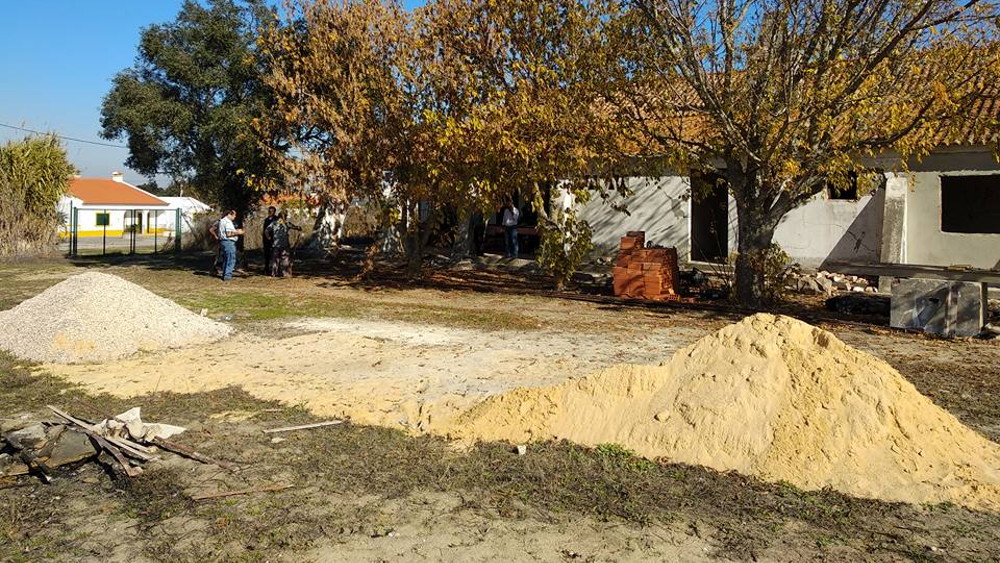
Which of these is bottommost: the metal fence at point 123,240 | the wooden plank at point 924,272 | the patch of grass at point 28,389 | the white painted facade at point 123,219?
the patch of grass at point 28,389

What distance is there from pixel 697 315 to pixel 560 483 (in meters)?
7.56

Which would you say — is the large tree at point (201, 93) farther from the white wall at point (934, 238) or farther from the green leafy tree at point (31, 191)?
the white wall at point (934, 238)

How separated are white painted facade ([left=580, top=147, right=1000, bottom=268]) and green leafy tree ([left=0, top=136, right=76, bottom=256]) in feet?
59.8

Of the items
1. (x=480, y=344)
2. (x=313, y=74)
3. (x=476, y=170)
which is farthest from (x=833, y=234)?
(x=313, y=74)

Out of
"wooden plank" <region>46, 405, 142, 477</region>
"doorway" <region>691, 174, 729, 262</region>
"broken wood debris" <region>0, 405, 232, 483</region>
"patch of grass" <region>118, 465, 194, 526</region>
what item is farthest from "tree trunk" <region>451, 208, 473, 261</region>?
"patch of grass" <region>118, 465, 194, 526</region>

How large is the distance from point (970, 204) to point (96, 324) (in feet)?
55.3

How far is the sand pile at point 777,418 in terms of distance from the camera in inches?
204

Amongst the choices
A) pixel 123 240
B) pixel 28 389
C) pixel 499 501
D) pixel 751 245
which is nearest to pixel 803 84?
pixel 751 245

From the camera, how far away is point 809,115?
1108 centimetres

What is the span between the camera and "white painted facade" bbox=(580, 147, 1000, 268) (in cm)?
1512

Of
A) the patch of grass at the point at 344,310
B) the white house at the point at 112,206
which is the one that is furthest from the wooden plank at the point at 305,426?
the white house at the point at 112,206

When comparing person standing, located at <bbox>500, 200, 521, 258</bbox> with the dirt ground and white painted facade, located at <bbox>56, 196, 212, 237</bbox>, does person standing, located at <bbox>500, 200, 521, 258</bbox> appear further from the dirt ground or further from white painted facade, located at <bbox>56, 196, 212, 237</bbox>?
white painted facade, located at <bbox>56, 196, 212, 237</bbox>

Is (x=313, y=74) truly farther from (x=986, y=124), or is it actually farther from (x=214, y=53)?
(x=986, y=124)

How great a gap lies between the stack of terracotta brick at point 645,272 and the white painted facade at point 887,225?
1.08 m
